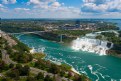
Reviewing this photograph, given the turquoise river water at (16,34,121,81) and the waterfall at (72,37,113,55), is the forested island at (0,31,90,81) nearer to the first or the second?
the turquoise river water at (16,34,121,81)

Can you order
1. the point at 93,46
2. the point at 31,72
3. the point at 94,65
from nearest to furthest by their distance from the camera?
the point at 31,72, the point at 94,65, the point at 93,46

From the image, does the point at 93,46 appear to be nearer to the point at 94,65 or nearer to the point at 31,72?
the point at 94,65

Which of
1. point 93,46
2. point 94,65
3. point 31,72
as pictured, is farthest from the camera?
point 93,46

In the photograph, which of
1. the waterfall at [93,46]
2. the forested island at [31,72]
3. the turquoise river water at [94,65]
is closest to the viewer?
the forested island at [31,72]

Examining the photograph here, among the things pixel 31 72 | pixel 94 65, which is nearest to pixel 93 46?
pixel 94 65

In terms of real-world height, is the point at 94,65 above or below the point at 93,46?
below

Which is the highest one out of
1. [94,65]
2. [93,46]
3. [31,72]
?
[31,72]

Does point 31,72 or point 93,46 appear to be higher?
point 31,72

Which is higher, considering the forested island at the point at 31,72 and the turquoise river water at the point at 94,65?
the forested island at the point at 31,72

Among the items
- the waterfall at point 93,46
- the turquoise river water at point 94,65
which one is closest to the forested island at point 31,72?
the turquoise river water at point 94,65

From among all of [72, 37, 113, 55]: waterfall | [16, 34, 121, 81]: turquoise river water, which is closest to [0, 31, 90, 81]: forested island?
[16, 34, 121, 81]: turquoise river water

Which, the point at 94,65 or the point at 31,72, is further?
the point at 94,65

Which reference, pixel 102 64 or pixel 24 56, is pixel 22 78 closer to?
pixel 24 56

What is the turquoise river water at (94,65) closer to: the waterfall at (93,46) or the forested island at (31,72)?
the waterfall at (93,46)
